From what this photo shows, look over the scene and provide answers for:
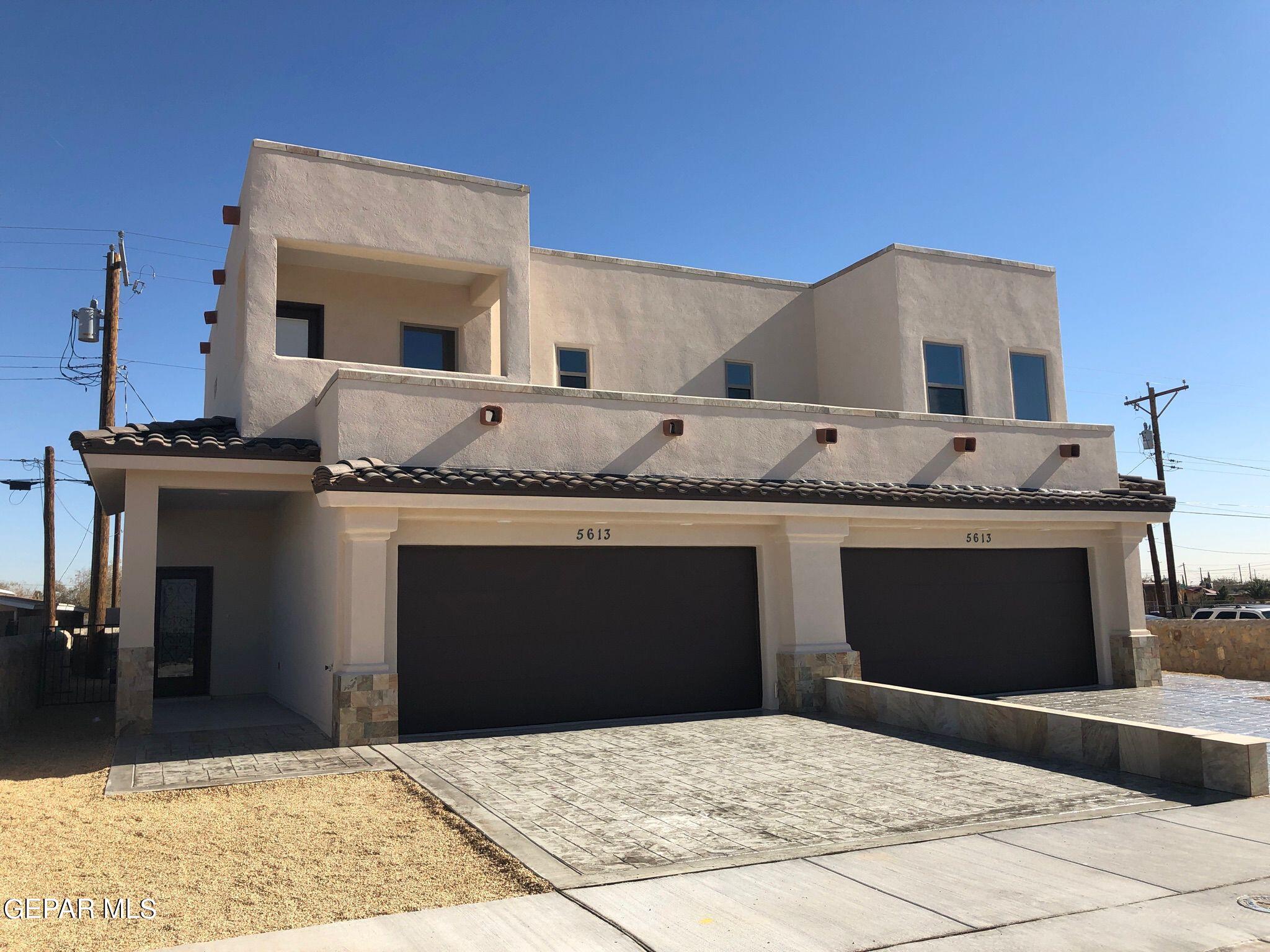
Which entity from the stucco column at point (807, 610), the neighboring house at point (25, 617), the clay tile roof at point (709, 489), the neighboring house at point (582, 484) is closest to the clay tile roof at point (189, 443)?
the neighboring house at point (582, 484)

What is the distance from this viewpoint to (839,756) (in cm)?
1116

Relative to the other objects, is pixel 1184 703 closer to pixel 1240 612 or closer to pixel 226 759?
pixel 226 759

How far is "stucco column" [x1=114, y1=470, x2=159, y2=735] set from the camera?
13055mm

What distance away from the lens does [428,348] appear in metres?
17.7

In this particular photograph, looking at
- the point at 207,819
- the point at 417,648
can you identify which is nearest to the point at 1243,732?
the point at 417,648

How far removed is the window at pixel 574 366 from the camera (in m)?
18.7

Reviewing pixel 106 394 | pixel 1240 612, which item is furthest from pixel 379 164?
pixel 1240 612

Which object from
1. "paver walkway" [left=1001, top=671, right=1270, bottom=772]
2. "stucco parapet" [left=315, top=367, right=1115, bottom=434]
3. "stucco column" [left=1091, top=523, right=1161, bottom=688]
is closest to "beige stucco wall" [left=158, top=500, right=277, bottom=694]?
"stucco parapet" [left=315, top=367, right=1115, bottom=434]

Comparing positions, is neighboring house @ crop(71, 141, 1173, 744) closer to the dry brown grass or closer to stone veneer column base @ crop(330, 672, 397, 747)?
stone veneer column base @ crop(330, 672, 397, 747)

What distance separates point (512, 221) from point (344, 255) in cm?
288

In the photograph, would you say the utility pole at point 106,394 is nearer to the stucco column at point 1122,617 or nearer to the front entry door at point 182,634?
the front entry door at point 182,634

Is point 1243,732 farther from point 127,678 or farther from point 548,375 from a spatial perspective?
point 127,678

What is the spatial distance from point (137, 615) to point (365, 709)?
144 inches

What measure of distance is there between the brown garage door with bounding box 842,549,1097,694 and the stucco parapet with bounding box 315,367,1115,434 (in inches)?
90.3
